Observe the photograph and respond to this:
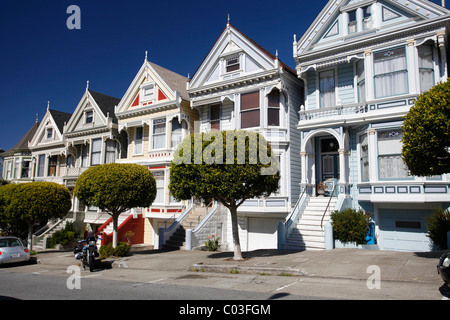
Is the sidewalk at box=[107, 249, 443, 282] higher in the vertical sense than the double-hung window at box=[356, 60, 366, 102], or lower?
lower

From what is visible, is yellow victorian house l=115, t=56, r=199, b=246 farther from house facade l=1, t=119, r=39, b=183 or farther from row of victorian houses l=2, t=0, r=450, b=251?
house facade l=1, t=119, r=39, b=183

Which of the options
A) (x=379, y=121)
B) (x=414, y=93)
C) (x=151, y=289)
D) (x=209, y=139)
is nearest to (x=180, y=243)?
(x=209, y=139)

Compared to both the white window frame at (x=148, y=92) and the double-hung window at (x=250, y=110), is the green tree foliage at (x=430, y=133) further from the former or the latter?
the white window frame at (x=148, y=92)

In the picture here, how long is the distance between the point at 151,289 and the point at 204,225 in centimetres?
1021

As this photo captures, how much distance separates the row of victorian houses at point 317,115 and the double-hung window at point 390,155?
0.15 feet

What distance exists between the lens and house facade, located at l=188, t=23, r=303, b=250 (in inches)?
773

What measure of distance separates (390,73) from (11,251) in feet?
63.4

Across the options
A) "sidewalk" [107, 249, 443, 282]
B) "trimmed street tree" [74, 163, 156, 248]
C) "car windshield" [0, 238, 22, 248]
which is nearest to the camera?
"sidewalk" [107, 249, 443, 282]

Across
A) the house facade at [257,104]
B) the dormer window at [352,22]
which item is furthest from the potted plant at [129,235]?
the dormer window at [352,22]

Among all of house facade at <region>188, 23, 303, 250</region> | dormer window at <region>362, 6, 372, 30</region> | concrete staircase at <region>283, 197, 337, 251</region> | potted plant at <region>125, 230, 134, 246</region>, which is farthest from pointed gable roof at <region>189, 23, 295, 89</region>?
potted plant at <region>125, 230, 134, 246</region>

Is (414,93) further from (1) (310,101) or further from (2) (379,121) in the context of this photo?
(1) (310,101)

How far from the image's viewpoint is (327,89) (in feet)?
63.4

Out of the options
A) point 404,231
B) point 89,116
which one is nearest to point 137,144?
point 89,116

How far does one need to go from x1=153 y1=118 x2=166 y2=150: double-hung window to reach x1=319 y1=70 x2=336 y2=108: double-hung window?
35.2ft
